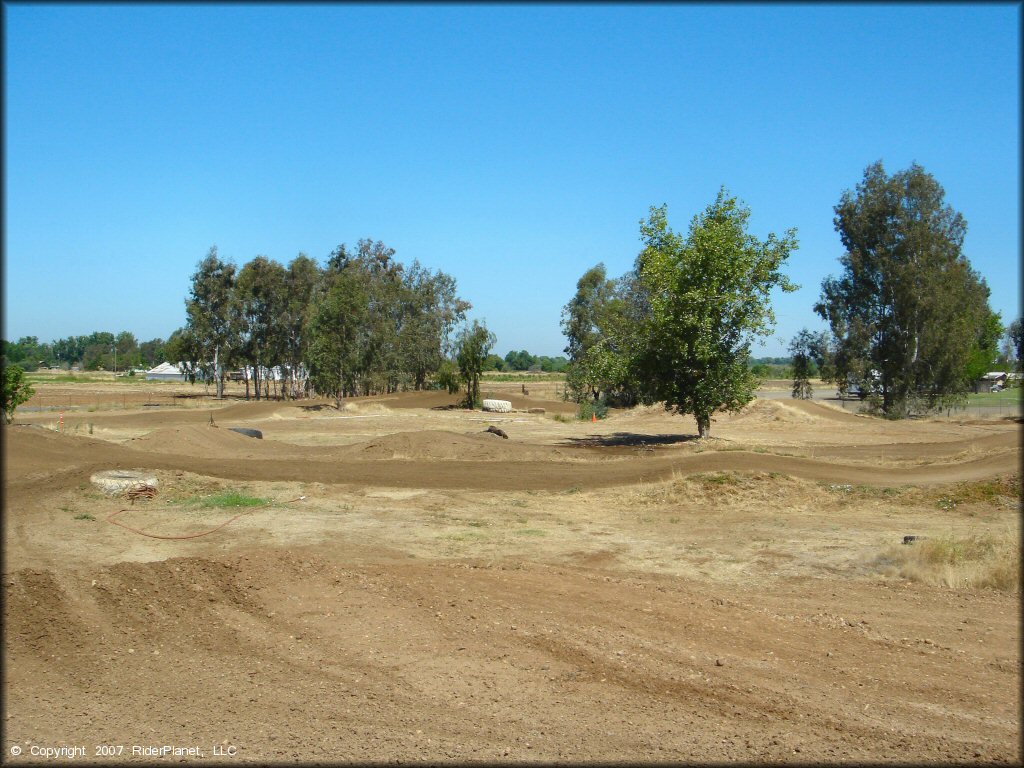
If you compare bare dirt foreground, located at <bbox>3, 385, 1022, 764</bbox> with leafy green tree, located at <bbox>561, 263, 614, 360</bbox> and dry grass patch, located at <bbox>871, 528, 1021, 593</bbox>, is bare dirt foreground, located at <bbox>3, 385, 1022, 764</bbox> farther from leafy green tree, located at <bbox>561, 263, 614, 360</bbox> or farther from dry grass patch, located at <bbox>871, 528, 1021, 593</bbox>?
leafy green tree, located at <bbox>561, 263, 614, 360</bbox>

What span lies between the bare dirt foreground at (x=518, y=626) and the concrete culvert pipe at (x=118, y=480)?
0.35 metres

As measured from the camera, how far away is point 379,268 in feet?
290

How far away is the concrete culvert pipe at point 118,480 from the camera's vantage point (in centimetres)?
1844

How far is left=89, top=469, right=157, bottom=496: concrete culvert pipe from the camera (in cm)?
1844

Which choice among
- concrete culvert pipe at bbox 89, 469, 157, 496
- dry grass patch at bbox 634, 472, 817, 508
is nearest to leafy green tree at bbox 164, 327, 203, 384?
concrete culvert pipe at bbox 89, 469, 157, 496

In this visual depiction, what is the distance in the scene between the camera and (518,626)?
8.59 metres

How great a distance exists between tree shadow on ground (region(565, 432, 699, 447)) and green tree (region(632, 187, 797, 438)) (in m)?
3.13

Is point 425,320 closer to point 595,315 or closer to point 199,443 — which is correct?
point 595,315

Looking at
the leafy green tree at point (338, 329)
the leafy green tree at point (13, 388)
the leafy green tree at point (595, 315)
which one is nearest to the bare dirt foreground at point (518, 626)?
the leafy green tree at point (13, 388)

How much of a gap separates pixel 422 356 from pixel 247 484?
59.5m

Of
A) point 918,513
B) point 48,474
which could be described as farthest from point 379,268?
point 918,513

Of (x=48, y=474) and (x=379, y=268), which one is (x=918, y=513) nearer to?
(x=48, y=474)

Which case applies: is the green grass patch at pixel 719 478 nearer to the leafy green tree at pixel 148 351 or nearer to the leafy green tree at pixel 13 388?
the leafy green tree at pixel 13 388

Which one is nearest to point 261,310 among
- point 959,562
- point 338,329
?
point 338,329
